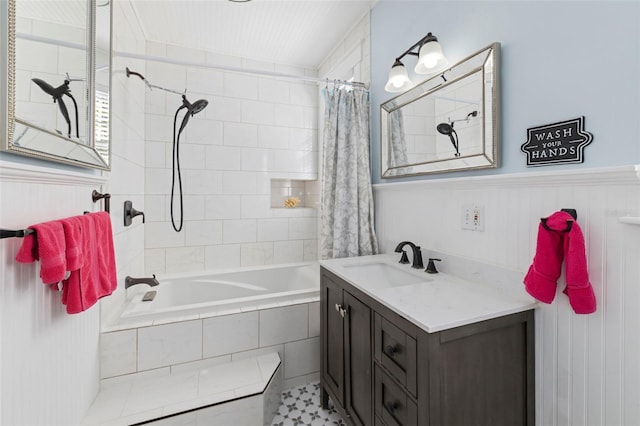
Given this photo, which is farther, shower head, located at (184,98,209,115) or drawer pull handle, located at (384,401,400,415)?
shower head, located at (184,98,209,115)

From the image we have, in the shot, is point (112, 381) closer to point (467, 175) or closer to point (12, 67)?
point (12, 67)

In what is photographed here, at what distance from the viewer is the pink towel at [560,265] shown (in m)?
0.91

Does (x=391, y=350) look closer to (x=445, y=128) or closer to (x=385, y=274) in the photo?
(x=385, y=274)

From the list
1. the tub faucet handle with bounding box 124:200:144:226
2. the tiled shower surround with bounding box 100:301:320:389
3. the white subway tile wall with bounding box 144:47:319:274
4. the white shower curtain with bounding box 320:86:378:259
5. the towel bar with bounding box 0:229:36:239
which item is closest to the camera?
the towel bar with bounding box 0:229:36:239

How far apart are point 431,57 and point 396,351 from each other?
4.37 ft

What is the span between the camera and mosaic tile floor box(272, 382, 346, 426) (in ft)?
5.30

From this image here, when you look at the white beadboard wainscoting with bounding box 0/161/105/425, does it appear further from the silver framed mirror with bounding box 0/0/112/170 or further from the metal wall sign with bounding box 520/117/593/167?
the metal wall sign with bounding box 520/117/593/167

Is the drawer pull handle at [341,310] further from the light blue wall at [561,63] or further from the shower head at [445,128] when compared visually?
the shower head at [445,128]

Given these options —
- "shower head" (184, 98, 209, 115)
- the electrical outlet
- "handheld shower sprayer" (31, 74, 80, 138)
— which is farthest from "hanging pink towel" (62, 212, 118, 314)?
the electrical outlet

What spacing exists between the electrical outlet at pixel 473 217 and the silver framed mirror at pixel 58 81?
5.36 feet

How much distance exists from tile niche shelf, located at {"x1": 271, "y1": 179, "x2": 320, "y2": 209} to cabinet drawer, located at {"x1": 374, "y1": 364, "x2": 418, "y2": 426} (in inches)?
81.3

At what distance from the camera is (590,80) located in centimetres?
94

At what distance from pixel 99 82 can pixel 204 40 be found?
151cm

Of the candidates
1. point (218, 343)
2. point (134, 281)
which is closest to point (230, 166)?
point (134, 281)
